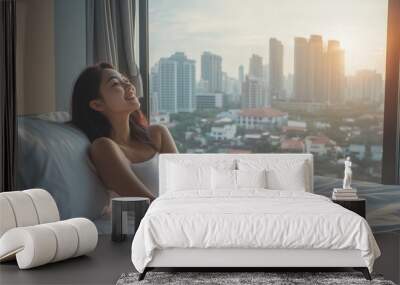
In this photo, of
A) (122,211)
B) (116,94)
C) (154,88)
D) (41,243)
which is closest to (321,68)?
(154,88)

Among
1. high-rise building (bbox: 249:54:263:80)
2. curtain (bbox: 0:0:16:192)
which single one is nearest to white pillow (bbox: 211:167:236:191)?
high-rise building (bbox: 249:54:263:80)

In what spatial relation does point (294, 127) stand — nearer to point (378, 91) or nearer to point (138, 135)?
point (378, 91)

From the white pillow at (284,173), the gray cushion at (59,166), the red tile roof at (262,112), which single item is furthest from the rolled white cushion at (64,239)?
the red tile roof at (262,112)

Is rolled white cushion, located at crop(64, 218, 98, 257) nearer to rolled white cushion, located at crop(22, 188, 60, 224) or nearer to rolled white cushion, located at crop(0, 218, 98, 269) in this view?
rolled white cushion, located at crop(0, 218, 98, 269)

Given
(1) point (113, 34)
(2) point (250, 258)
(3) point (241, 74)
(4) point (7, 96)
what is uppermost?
(1) point (113, 34)

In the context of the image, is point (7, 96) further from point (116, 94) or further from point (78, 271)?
point (78, 271)

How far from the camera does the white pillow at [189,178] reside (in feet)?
23.0

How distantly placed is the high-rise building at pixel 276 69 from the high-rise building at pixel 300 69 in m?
0.16

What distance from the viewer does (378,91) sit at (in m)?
7.64

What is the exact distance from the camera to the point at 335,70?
7.70 m

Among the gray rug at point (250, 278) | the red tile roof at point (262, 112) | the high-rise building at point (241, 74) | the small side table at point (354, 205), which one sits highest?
the high-rise building at point (241, 74)

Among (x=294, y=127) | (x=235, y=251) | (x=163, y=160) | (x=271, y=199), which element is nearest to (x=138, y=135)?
(x=163, y=160)

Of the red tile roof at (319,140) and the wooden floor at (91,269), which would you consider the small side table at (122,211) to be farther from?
the red tile roof at (319,140)

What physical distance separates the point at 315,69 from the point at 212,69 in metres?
1.20
